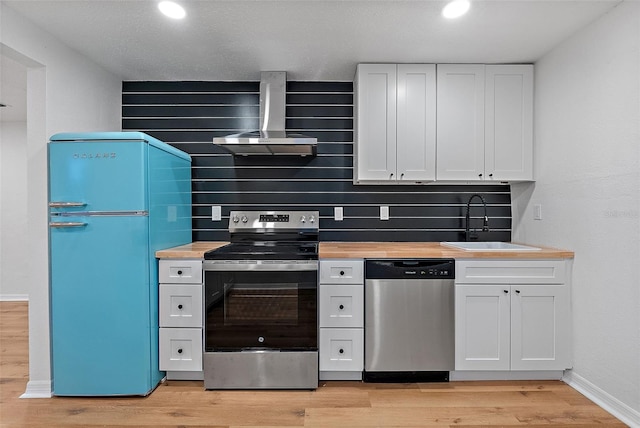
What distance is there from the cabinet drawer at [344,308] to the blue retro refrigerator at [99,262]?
1218mm

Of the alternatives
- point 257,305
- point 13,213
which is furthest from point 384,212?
point 13,213

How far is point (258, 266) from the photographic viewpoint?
241 cm

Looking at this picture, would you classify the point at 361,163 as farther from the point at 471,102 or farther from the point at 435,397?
the point at 435,397

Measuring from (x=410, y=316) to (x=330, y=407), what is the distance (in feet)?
2.60

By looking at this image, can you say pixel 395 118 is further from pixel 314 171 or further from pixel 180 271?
pixel 180 271

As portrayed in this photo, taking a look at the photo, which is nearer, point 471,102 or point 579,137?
point 579,137

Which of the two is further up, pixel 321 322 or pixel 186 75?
pixel 186 75

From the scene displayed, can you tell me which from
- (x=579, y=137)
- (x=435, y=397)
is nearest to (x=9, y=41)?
(x=435, y=397)

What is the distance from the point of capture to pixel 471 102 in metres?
2.87

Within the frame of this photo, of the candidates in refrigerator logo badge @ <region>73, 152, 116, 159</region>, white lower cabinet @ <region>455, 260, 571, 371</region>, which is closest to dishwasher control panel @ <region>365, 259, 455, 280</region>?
white lower cabinet @ <region>455, 260, 571, 371</region>

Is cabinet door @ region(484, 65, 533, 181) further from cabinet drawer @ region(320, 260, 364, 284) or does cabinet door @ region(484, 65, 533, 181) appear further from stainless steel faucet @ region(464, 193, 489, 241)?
cabinet drawer @ region(320, 260, 364, 284)

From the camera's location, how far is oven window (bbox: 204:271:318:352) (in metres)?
2.42

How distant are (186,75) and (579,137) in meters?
3.08

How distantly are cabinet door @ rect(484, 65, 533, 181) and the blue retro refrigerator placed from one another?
8.64ft
